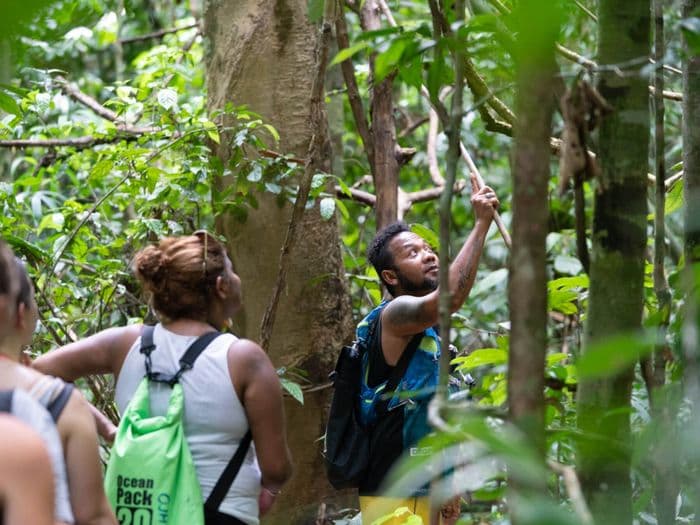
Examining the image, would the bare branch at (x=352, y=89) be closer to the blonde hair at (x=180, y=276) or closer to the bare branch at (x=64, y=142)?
the bare branch at (x=64, y=142)

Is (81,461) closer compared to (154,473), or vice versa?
(81,461)

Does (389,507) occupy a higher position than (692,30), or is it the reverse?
(692,30)

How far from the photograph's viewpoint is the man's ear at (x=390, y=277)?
3641 mm

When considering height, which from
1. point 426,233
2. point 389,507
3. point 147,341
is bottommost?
point 389,507

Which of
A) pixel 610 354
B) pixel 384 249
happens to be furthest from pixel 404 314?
pixel 610 354

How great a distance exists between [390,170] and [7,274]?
2.44 metres

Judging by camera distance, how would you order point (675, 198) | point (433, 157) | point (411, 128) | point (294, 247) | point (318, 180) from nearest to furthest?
point (675, 198)
point (318, 180)
point (294, 247)
point (433, 157)
point (411, 128)

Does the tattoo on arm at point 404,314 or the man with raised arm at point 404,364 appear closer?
the tattoo on arm at point 404,314

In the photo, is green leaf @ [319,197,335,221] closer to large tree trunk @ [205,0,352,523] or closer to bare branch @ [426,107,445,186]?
large tree trunk @ [205,0,352,523]

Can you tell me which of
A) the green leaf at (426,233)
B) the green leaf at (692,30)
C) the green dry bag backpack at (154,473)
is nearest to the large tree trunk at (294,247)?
the green leaf at (426,233)

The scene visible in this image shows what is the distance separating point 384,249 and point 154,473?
5.08 ft

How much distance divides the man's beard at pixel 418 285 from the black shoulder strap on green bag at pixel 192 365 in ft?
3.94

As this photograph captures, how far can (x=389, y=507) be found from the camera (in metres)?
3.30

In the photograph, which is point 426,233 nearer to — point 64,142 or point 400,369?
point 400,369
